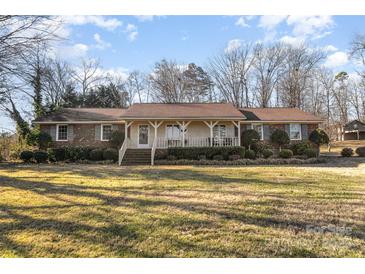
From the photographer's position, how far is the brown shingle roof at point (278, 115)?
2092 centimetres

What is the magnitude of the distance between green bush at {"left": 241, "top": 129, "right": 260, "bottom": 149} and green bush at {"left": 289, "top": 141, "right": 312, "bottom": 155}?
264 cm

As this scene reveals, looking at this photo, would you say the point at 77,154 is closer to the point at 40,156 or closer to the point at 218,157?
the point at 40,156

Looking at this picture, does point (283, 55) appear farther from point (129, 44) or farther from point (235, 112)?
point (129, 44)

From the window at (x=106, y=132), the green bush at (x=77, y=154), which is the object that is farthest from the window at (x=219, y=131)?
the green bush at (x=77, y=154)

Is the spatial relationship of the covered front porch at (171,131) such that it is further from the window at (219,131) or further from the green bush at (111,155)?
the green bush at (111,155)

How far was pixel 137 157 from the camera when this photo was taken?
1748 centimetres

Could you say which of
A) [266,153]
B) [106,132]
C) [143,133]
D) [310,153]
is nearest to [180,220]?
[266,153]

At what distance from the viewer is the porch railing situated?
61.9 feet

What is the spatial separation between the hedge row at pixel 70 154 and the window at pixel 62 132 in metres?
2.18

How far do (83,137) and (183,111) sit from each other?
747cm

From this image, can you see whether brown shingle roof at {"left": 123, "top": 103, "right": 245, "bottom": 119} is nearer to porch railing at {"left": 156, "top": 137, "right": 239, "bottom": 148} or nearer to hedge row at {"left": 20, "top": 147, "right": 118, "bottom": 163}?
porch railing at {"left": 156, "top": 137, "right": 239, "bottom": 148}

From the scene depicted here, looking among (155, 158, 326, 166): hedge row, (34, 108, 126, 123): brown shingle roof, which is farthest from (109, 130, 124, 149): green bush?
(155, 158, 326, 166): hedge row
